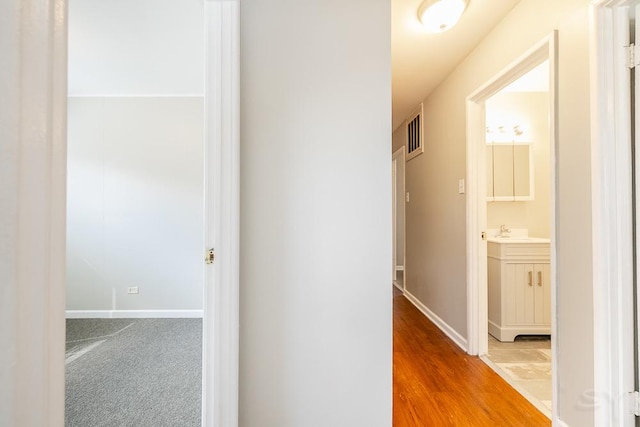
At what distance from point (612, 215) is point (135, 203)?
3.84 metres

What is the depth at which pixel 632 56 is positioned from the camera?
1130 millimetres

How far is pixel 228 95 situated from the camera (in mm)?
1034

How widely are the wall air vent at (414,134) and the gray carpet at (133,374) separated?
312 cm

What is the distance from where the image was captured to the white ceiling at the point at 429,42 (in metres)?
1.68

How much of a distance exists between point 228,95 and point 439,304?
2.66m

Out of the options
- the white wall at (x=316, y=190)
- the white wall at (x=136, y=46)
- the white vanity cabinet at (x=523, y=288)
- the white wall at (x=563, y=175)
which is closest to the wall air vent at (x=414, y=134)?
the white wall at (x=563, y=175)

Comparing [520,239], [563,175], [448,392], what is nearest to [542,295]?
[520,239]

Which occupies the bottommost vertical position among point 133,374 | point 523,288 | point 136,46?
point 133,374

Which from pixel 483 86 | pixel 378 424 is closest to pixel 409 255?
pixel 483 86

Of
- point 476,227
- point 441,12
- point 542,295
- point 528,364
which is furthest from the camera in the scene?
point 542,295

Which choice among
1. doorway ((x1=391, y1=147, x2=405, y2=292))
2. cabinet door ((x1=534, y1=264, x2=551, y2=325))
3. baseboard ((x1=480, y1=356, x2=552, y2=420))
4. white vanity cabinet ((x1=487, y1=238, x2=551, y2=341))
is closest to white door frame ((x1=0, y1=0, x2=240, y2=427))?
baseboard ((x1=480, y1=356, x2=552, y2=420))

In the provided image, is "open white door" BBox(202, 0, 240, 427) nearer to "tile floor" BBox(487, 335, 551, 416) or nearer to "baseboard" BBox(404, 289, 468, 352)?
"tile floor" BBox(487, 335, 551, 416)

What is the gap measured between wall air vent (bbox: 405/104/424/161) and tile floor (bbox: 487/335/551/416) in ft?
6.89

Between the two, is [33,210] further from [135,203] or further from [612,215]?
[135,203]
